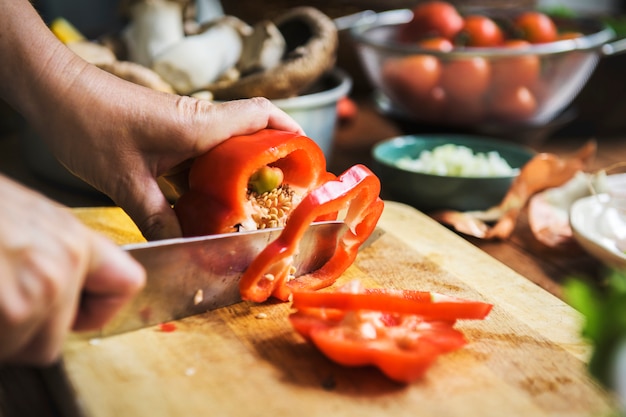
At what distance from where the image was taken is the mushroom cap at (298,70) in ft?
5.19

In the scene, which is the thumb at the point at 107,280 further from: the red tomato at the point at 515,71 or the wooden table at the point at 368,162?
the red tomato at the point at 515,71

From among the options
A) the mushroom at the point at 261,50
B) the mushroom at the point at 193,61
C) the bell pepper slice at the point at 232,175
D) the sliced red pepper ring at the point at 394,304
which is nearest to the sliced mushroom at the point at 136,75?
the mushroom at the point at 193,61

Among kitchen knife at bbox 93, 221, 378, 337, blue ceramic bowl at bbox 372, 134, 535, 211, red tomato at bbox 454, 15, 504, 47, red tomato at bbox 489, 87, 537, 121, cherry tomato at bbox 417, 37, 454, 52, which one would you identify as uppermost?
red tomato at bbox 454, 15, 504, 47

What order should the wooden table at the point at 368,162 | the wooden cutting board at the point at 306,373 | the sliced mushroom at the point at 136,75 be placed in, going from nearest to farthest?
the wooden cutting board at the point at 306,373, the wooden table at the point at 368,162, the sliced mushroom at the point at 136,75

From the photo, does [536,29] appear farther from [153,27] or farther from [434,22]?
[153,27]

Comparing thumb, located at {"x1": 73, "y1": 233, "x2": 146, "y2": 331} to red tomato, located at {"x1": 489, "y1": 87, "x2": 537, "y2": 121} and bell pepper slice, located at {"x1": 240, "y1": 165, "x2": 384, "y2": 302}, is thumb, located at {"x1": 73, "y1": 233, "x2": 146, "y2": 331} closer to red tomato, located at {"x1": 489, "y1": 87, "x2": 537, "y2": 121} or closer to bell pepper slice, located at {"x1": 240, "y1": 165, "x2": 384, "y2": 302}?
bell pepper slice, located at {"x1": 240, "y1": 165, "x2": 384, "y2": 302}

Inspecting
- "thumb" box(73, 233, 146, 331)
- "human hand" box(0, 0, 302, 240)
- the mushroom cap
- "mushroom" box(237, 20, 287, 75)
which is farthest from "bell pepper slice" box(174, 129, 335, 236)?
"mushroom" box(237, 20, 287, 75)

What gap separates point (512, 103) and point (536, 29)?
26 cm

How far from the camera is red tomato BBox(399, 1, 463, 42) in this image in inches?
82.9

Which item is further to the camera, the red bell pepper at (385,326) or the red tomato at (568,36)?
the red tomato at (568,36)

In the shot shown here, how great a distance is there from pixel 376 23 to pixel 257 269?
4.51ft

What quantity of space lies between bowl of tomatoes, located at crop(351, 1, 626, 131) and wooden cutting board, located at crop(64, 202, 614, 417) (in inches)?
36.3

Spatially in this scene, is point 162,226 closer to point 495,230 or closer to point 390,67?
point 495,230

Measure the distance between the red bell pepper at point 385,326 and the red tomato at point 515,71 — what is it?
3.44ft
